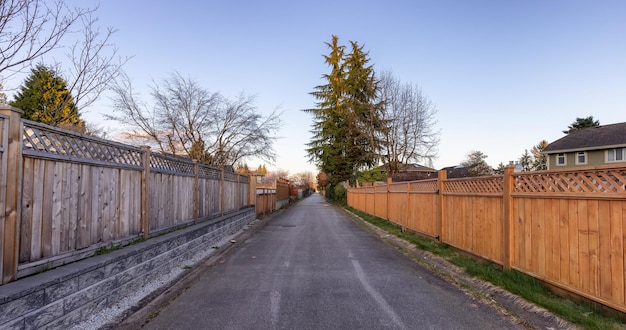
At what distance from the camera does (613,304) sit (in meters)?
3.64

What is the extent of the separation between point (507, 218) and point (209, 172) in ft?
25.3

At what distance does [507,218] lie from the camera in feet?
18.4

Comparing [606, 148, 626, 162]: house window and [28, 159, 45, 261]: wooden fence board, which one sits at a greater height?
[606, 148, 626, 162]: house window

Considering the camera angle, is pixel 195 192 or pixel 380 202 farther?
pixel 380 202

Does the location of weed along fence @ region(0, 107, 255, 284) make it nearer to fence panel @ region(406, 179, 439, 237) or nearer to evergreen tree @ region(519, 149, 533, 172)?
fence panel @ region(406, 179, 439, 237)

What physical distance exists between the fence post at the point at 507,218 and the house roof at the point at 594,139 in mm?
29338

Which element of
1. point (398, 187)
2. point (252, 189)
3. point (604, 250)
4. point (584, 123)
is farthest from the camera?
point (584, 123)

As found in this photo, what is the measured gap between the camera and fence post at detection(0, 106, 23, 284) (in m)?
3.12

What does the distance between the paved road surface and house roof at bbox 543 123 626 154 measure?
96.3 feet

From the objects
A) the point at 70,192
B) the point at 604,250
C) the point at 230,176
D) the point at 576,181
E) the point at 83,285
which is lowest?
the point at 83,285

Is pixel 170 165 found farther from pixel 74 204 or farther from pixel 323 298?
pixel 323 298

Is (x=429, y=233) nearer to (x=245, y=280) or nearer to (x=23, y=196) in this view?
(x=245, y=280)

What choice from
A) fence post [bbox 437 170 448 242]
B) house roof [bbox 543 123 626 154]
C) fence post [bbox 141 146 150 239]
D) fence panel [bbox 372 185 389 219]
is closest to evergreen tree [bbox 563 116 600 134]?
house roof [bbox 543 123 626 154]

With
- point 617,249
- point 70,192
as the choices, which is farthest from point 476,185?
point 70,192
